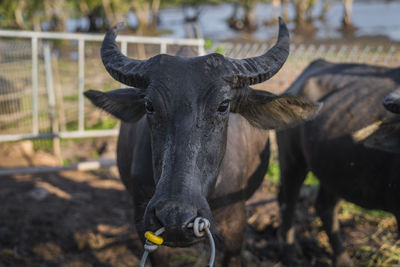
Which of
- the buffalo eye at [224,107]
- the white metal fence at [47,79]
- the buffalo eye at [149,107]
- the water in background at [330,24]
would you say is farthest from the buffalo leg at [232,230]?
the water in background at [330,24]

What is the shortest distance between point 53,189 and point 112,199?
2.82 ft

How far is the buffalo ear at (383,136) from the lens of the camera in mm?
3211

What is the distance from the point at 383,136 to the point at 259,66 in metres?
1.41

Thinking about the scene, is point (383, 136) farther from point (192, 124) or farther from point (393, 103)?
point (192, 124)

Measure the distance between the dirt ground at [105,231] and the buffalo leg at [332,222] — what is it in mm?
259

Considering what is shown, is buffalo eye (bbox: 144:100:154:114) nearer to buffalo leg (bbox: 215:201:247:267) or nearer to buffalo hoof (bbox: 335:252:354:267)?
buffalo leg (bbox: 215:201:247:267)

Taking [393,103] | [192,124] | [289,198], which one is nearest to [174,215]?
[192,124]

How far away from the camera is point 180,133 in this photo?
7.25 ft

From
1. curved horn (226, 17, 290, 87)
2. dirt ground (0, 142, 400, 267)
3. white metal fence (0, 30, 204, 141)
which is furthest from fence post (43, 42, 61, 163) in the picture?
curved horn (226, 17, 290, 87)

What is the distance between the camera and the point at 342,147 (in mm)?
4047

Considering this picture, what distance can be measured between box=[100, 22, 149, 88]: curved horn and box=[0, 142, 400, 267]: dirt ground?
93.7 inches

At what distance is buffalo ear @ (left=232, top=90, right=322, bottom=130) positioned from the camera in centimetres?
276

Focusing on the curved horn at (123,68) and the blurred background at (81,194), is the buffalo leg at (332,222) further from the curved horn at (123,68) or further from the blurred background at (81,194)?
the curved horn at (123,68)

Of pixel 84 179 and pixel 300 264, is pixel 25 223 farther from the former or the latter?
pixel 300 264
